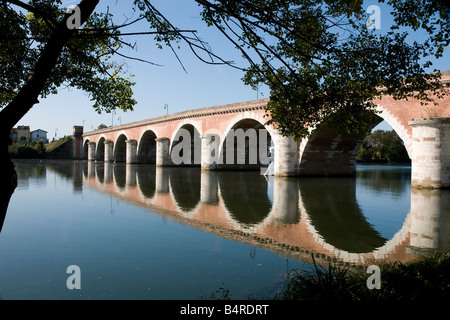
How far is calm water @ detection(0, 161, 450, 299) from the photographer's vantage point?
4477 millimetres

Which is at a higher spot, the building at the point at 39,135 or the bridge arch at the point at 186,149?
the building at the point at 39,135

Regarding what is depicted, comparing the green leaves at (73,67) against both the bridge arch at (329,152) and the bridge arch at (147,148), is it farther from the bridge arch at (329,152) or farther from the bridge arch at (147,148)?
the bridge arch at (147,148)

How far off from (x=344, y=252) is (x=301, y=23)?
3994 millimetres

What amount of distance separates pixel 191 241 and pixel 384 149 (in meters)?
66.5

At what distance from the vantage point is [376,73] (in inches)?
210

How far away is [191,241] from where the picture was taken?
666 cm

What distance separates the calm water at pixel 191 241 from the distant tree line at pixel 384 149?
2190 inches

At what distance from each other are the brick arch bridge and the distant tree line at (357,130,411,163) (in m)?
38.6

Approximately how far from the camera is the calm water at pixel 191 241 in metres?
4.48

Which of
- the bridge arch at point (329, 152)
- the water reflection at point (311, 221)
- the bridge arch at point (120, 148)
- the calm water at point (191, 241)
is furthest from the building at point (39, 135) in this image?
the calm water at point (191, 241)

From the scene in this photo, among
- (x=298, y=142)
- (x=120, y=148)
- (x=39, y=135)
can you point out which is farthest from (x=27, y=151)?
(x=39, y=135)

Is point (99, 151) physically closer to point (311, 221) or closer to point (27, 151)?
point (27, 151)
